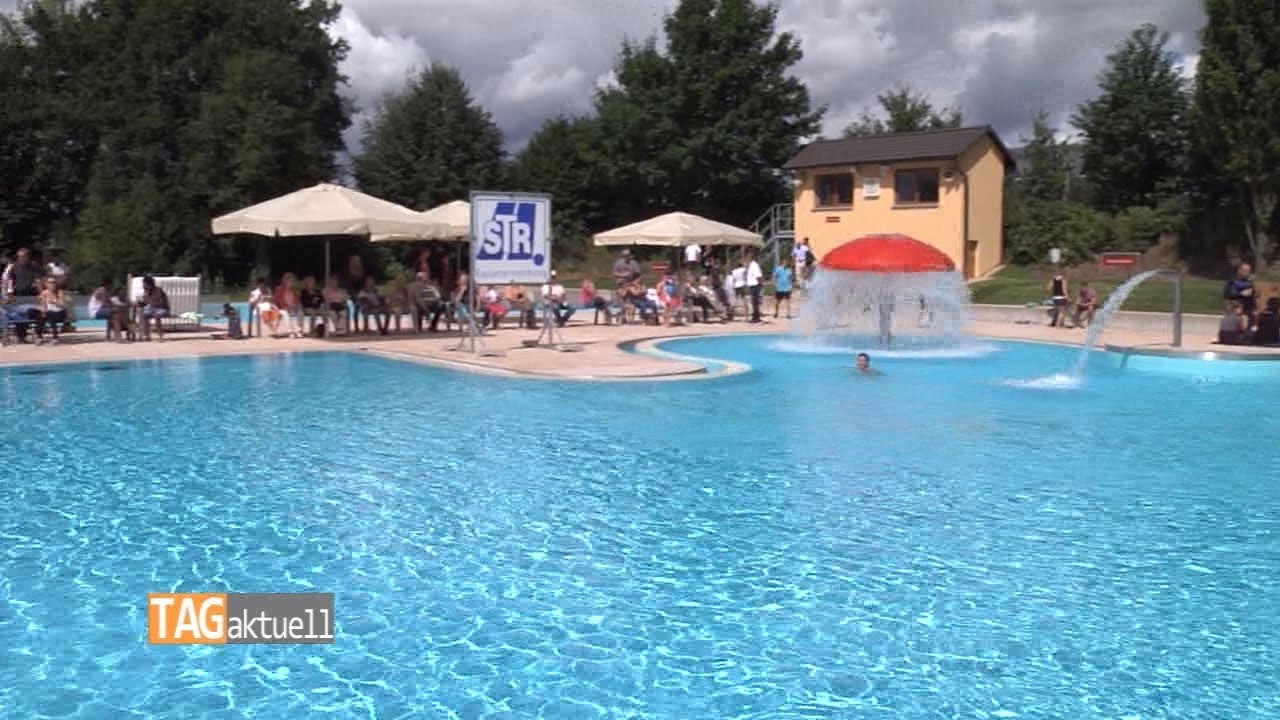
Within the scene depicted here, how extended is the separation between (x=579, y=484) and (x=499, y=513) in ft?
3.46

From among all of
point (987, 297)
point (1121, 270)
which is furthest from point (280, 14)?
point (1121, 270)

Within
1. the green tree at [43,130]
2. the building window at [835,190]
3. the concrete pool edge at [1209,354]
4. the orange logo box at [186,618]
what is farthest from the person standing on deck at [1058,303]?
the green tree at [43,130]

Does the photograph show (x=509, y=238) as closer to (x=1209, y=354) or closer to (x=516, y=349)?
(x=516, y=349)

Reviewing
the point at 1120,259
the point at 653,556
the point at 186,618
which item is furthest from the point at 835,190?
the point at 186,618

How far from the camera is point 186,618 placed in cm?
552

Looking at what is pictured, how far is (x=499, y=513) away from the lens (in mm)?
7582

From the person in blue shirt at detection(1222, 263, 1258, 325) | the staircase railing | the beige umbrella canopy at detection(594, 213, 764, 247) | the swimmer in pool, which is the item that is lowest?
the swimmer in pool

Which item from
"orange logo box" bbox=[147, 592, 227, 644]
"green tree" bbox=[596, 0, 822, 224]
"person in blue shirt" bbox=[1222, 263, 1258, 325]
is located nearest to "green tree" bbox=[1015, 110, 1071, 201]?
"green tree" bbox=[596, 0, 822, 224]

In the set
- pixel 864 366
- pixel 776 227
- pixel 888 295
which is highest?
pixel 776 227

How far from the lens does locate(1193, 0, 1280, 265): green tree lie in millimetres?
27297

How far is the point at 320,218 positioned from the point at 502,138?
29.1m

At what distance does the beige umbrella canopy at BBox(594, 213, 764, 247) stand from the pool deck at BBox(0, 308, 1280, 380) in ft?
7.56

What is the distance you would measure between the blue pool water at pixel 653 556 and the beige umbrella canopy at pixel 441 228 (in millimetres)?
6716

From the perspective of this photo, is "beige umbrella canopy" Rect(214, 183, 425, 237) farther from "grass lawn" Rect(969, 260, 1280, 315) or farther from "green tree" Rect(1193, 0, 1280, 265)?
"green tree" Rect(1193, 0, 1280, 265)
